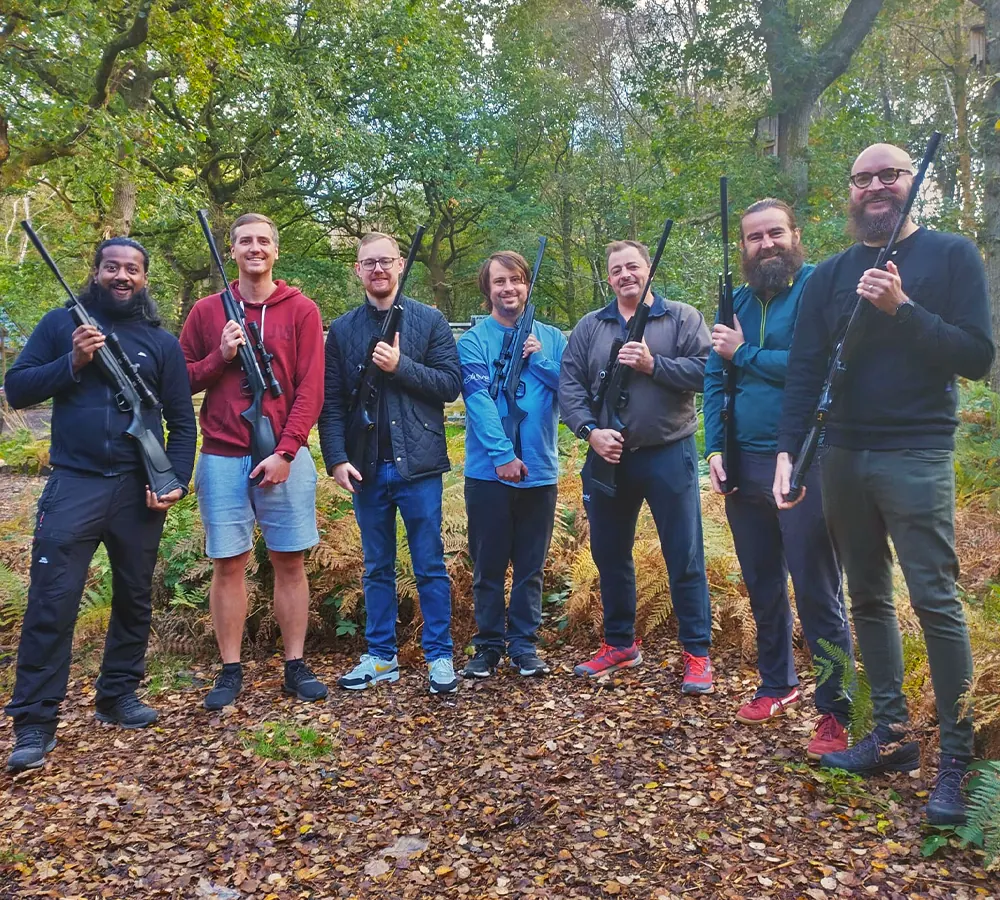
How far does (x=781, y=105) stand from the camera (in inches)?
581

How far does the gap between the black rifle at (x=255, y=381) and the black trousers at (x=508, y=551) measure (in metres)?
1.26

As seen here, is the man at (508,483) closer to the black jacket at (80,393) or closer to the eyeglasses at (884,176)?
the black jacket at (80,393)

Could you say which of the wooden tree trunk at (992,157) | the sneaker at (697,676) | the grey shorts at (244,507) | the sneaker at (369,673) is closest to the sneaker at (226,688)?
the sneaker at (369,673)

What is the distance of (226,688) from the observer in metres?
4.71

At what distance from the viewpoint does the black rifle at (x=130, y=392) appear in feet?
13.9

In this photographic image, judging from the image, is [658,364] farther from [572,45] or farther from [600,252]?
[572,45]

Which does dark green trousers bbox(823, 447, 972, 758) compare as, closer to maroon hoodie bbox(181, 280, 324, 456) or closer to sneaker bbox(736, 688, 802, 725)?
sneaker bbox(736, 688, 802, 725)

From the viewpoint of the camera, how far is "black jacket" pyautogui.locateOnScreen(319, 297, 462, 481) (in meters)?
4.83

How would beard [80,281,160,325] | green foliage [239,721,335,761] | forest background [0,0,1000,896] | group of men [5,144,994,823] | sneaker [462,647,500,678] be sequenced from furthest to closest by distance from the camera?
1. forest background [0,0,1000,896]
2. sneaker [462,647,500,678]
3. beard [80,281,160,325]
4. green foliage [239,721,335,761]
5. group of men [5,144,994,823]

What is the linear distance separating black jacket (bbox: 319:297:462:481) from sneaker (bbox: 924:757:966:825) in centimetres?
299

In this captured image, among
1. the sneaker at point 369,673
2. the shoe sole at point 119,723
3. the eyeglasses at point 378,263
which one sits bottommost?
the shoe sole at point 119,723

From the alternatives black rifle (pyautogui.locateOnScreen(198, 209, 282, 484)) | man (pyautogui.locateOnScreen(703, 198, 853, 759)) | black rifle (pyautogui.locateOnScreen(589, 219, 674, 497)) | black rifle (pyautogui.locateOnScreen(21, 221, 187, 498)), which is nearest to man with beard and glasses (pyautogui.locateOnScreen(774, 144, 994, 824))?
man (pyautogui.locateOnScreen(703, 198, 853, 759))

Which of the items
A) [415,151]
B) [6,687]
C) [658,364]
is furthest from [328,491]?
[415,151]

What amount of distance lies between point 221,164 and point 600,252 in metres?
11.6
